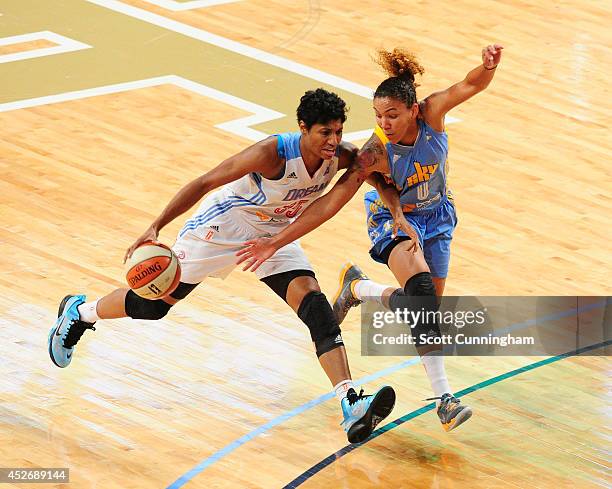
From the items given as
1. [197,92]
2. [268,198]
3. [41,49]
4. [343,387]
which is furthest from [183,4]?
[343,387]

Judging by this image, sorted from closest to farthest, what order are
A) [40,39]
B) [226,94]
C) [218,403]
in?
1. [218,403]
2. [226,94]
3. [40,39]

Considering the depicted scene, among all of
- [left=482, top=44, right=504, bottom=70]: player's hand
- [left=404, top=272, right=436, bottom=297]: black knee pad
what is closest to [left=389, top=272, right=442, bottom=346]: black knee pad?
[left=404, top=272, right=436, bottom=297]: black knee pad

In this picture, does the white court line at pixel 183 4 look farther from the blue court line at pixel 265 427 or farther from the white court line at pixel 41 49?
the blue court line at pixel 265 427

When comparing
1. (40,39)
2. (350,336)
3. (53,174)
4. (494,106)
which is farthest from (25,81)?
(350,336)

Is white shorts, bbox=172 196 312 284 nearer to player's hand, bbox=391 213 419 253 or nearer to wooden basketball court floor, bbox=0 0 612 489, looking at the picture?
player's hand, bbox=391 213 419 253

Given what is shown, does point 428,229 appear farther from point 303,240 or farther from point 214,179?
point 303,240

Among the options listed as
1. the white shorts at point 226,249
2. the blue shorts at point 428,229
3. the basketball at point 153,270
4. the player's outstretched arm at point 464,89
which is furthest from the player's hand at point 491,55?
the basketball at point 153,270

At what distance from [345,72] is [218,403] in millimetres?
5592

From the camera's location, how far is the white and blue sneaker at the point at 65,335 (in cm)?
689

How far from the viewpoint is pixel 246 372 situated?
7.11m

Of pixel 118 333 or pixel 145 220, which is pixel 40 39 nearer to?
pixel 145 220

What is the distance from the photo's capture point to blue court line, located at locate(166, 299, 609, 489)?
19.9 feet

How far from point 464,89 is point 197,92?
16.3 feet

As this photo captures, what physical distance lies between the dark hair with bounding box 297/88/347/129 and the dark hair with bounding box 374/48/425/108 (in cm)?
35
